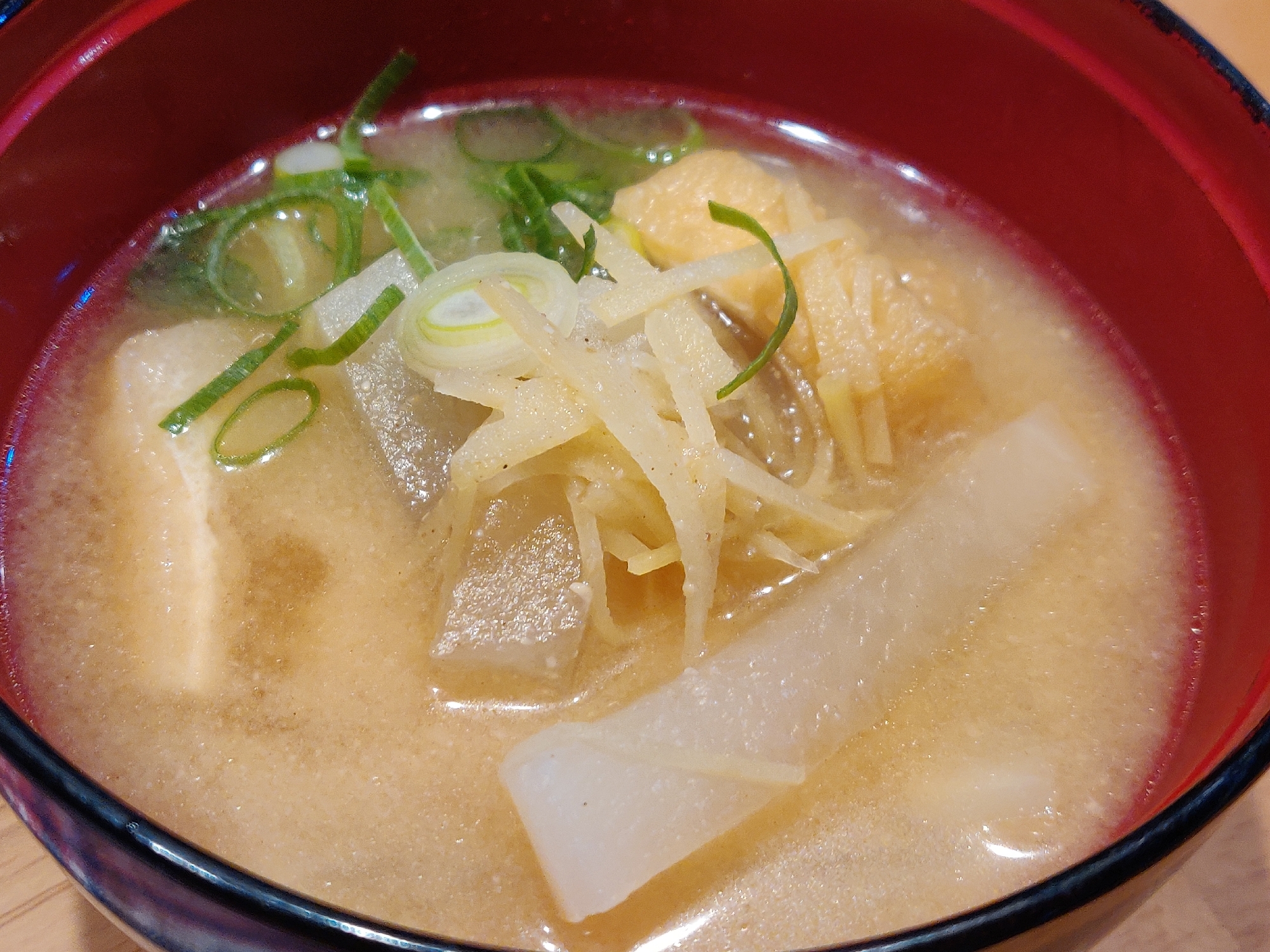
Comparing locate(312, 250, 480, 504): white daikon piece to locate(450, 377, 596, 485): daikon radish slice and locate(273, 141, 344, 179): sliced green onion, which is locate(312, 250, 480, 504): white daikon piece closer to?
locate(450, 377, 596, 485): daikon radish slice

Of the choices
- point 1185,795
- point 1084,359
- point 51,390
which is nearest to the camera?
point 1185,795

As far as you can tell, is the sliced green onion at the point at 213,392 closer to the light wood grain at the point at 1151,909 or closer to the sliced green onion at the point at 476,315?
the sliced green onion at the point at 476,315

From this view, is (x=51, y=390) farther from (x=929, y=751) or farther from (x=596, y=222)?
(x=929, y=751)

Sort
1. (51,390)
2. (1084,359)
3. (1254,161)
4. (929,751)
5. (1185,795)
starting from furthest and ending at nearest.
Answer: (1084,359)
(51,390)
(1254,161)
(929,751)
(1185,795)

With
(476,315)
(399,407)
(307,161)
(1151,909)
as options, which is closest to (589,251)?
(476,315)

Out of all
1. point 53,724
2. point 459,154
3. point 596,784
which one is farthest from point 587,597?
point 459,154

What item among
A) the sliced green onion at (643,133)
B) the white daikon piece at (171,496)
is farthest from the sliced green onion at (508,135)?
the white daikon piece at (171,496)
